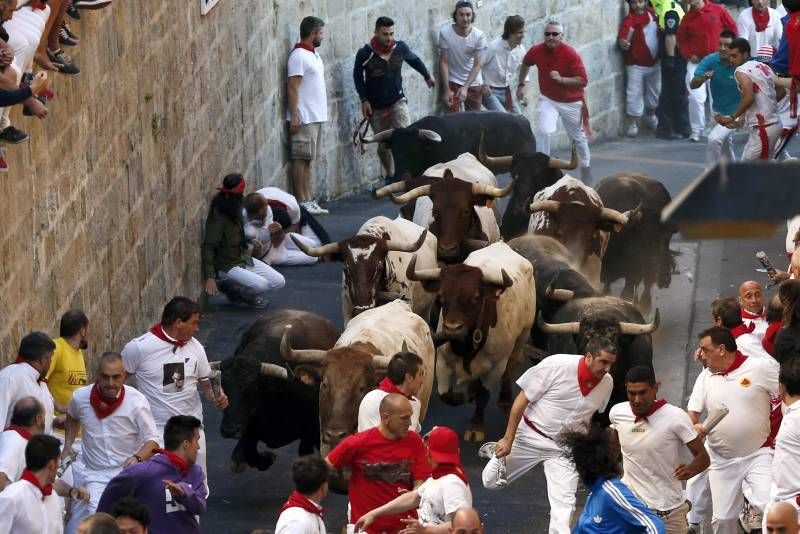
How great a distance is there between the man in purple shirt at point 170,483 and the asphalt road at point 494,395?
2.47 m

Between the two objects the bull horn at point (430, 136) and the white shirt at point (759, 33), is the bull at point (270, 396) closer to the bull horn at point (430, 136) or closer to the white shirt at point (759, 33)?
the bull horn at point (430, 136)

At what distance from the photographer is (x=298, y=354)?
38.5ft

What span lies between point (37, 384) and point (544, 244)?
6514 mm

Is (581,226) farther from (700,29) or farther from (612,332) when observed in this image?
(700,29)

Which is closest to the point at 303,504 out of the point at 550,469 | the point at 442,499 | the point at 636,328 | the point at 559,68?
the point at 442,499

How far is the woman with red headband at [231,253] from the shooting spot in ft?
54.2

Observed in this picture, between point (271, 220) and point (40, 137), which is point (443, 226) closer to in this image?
point (271, 220)

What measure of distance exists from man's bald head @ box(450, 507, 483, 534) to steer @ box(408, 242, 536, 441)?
16.5 ft

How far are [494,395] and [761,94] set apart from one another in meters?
4.14

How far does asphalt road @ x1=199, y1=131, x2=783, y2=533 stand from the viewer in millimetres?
11594

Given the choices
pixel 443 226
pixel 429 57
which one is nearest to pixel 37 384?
pixel 443 226

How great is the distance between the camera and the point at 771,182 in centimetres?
496

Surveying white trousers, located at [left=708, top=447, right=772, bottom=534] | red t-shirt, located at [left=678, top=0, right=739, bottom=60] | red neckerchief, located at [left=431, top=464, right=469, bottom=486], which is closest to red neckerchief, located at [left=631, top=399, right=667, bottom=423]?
white trousers, located at [left=708, top=447, right=772, bottom=534]

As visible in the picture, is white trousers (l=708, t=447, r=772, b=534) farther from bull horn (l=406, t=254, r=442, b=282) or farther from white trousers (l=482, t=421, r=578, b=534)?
bull horn (l=406, t=254, r=442, b=282)
